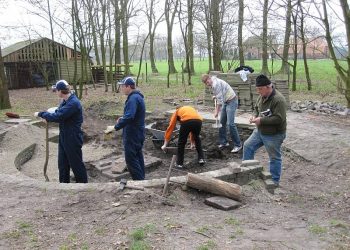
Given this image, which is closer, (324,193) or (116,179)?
(324,193)

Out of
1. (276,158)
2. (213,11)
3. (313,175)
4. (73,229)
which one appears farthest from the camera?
(213,11)

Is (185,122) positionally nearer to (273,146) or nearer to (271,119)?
(273,146)

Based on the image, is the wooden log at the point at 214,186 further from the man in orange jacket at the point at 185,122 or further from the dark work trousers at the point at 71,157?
the man in orange jacket at the point at 185,122

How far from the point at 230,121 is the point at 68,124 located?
384 cm

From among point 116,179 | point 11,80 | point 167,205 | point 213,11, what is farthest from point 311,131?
point 11,80

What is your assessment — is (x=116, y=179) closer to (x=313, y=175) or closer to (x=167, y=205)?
(x=167, y=205)

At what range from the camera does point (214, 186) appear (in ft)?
18.2

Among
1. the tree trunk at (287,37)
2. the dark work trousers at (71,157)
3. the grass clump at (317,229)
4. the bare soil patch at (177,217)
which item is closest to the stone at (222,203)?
the bare soil patch at (177,217)

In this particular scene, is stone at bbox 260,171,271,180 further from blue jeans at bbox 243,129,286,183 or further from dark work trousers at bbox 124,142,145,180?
dark work trousers at bbox 124,142,145,180

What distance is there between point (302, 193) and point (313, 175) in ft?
3.37

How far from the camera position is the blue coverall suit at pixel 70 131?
6.52 metres

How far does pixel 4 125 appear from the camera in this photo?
11.9m

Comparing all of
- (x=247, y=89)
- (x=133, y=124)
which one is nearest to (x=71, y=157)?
(x=133, y=124)

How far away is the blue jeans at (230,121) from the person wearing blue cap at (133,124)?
2.84 meters
